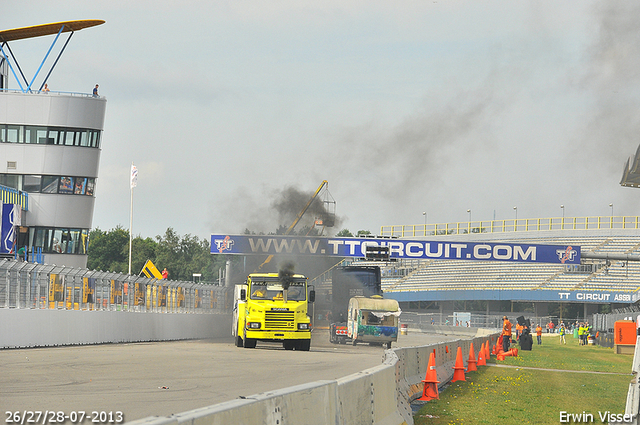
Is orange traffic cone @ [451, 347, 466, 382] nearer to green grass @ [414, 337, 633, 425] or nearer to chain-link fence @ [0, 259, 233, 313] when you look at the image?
green grass @ [414, 337, 633, 425]

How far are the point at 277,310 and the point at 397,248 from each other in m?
43.2

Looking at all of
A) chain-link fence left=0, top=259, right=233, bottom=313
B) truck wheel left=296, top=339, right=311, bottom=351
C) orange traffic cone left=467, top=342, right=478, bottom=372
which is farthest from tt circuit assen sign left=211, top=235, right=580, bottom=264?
orange traffic cone left=467, top=342, right=478, bottom=372

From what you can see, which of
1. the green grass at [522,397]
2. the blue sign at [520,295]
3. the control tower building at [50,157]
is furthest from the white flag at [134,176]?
the green grass at [522,397]

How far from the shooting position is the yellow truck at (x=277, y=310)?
97.2 feet

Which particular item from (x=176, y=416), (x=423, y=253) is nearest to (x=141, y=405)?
(x=176, y=416)

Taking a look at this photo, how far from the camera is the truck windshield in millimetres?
30125

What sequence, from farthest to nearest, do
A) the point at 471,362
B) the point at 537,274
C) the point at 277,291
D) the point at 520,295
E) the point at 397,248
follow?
the point at 537,274 → the point at 520,295 → the point at 397,248 → the point at 277,291 → the point at 471,362

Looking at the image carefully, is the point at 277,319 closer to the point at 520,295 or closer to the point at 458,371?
the point at 458,371

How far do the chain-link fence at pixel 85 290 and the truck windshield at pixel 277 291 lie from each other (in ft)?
19.0

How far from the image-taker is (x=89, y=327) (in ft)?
97.1

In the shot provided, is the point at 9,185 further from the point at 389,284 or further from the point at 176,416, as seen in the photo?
the point at 176,416

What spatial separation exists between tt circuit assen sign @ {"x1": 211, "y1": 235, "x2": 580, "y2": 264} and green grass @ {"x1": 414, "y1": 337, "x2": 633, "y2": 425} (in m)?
39.6

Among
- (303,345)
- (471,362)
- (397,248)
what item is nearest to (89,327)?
(303,345)

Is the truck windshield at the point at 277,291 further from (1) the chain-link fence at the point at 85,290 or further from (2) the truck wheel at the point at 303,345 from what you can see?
(1) the chain-link fence at the point at 85,290
